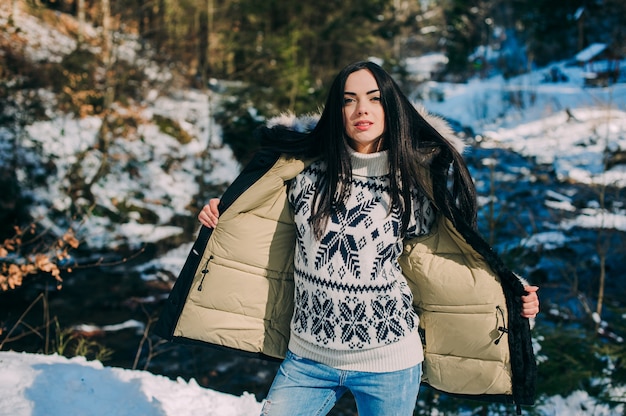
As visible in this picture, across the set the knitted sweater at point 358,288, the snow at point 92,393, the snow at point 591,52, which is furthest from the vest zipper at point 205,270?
the snow at point 591,52

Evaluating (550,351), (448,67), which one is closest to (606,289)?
(550,351)

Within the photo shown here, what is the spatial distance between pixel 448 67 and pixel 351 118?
99.3ft

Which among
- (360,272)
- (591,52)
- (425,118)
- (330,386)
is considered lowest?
(330,386)

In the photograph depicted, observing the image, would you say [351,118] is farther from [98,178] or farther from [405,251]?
[98,178]

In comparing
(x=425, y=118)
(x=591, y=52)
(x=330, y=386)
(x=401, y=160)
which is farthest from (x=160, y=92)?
(x=591, y=52)

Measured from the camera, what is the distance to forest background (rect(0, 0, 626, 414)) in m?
5.42

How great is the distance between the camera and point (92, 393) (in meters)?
3.28

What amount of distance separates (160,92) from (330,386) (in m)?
14.0

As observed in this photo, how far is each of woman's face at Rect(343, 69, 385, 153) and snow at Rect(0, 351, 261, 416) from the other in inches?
88.3

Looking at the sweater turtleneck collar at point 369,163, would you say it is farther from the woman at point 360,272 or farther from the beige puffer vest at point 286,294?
the beige puffer vest at point 286,294

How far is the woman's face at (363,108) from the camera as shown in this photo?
2002 mm

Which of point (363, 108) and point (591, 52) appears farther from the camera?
point (591, 52)

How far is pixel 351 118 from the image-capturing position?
202cm

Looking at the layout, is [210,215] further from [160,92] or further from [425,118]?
[160,92]
